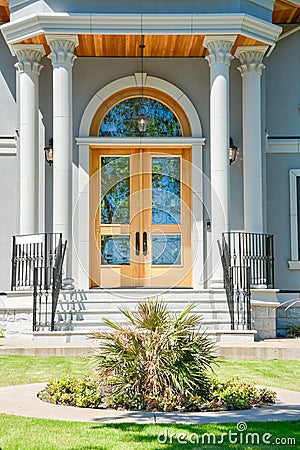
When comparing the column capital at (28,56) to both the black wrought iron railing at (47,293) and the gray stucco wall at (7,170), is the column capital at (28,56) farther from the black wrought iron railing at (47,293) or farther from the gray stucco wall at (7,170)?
the black wrought iron railing at (47,293)

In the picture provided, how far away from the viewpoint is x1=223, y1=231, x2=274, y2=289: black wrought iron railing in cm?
1201

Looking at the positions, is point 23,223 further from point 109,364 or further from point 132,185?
point 109,364

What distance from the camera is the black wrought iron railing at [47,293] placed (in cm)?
1088

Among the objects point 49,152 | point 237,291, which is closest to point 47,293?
point 237,291

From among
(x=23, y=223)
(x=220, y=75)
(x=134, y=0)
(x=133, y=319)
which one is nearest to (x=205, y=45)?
(x=220, y=75)

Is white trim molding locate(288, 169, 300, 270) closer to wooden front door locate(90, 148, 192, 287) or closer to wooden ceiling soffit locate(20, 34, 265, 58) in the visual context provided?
wooden front door locate(90, 148, 192, 287)

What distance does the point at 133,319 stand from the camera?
7.05 meters

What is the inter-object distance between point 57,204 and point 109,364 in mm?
5548

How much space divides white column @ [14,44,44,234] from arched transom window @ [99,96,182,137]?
5.54ft

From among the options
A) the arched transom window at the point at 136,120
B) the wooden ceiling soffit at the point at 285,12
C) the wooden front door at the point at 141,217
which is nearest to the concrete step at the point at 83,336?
the wooden front door at the point at 141,217

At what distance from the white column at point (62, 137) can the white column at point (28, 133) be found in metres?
0.86

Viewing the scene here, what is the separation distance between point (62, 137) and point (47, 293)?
264 centimetres

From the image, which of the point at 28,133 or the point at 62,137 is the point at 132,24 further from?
the point at 28,133

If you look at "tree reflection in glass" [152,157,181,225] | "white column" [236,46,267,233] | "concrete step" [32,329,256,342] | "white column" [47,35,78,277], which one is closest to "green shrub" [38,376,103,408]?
"concrete step" [32,329,256,342]
